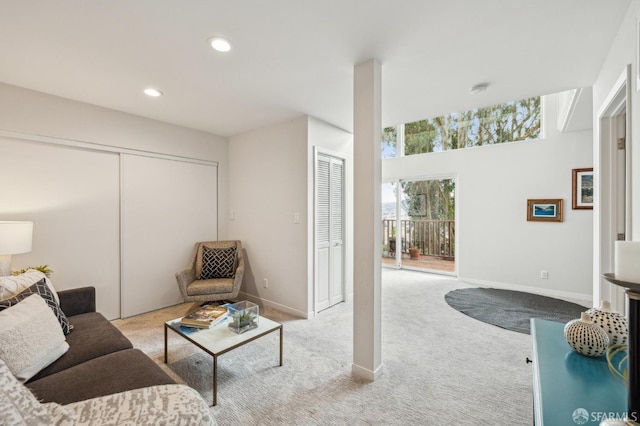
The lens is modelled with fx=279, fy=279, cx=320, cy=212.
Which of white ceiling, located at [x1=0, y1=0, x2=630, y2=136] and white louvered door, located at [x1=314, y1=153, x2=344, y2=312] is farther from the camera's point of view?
white louvered door, located at [x1=314, y1=153, x2=344, y2=312]

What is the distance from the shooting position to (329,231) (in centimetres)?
365

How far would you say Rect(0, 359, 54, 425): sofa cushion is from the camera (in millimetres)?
843

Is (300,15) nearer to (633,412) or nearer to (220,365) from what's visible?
(633,412)

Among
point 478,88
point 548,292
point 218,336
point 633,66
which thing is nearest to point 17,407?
point 218,336

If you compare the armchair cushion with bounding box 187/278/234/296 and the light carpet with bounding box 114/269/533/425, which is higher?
the armchair cushion with bounding box 187/278/234/296

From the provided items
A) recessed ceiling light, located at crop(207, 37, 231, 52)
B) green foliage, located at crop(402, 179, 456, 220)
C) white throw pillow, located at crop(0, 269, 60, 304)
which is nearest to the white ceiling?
recessed ceiling light, located at crop(207, 37, 231, 52)

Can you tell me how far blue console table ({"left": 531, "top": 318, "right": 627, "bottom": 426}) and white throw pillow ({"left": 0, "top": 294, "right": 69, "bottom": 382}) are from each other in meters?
2.14

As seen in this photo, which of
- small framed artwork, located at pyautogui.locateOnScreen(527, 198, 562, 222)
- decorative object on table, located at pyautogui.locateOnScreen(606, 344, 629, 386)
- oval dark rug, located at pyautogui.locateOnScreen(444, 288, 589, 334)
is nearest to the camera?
decorative object on table, located at pyautogui.locateOnScreen(606, 344, 629, 386)

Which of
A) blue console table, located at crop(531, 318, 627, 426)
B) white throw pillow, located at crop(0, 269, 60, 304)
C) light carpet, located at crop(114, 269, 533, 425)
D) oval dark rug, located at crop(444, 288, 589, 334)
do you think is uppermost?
white throw pillow, located at crop(0, 269, 60, 304)

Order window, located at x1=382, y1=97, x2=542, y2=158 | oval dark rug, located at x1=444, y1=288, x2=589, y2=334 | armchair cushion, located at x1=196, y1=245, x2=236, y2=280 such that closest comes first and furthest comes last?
oval dark rug, located at x1=444, y1=288, x2=589, y2=334 < armchair cushion, located at x1=196, y1=245, x2=236, y2=280 < window, located at x1=382, y1=97, x2=542, y2=158

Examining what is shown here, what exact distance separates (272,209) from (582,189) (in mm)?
4350

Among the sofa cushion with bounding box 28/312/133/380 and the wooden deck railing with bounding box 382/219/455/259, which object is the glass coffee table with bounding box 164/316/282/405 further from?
the wooden deck railing with bounding box 382/219/455/259

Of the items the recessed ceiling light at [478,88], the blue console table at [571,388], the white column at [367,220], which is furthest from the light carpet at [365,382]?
the recessed ceiling light at [478,88]

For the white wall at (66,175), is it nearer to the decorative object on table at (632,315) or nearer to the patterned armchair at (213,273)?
the patterned armchair at (213,273)
